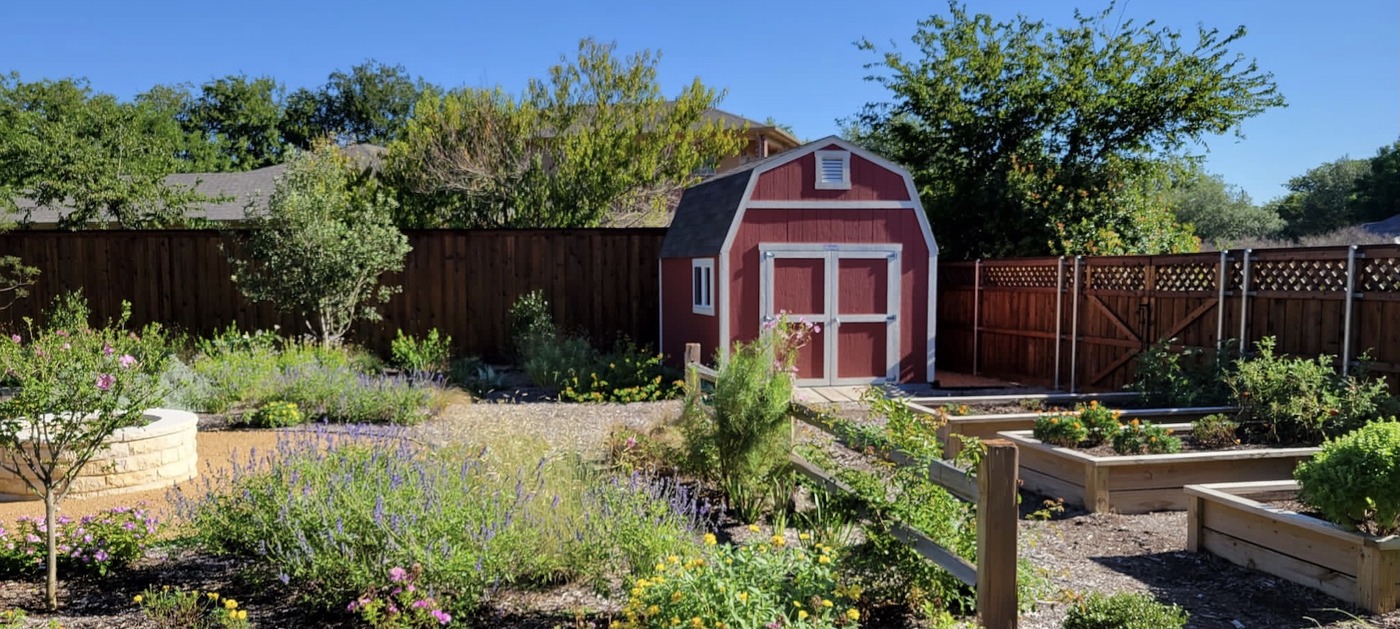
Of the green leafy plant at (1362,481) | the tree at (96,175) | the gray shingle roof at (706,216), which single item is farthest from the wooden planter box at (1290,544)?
the tree at (96,175)

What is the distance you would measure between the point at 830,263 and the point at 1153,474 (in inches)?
217

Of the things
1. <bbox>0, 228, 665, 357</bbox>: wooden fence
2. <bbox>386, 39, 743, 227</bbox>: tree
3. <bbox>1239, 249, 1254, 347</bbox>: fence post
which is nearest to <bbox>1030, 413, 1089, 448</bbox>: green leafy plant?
<bbox>1239, 249, 1254, 347</bbox>: fence post

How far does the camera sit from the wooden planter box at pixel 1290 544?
13.7 feet

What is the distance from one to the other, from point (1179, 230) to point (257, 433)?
14.0 m

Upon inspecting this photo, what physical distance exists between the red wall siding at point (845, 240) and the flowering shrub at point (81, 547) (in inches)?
283

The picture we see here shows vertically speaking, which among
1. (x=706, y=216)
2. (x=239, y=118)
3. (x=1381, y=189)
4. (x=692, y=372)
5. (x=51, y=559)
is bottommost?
(x=51, y=559)

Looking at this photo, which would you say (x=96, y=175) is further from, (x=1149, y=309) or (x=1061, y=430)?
(x=1149, y=309)

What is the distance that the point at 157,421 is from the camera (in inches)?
267

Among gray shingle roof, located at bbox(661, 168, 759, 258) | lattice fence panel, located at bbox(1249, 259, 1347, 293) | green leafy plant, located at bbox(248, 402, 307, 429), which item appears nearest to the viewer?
lattice fence panel, located at bbox(1249, 259, 1347, 293)

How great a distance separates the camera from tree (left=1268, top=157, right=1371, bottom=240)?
121ft

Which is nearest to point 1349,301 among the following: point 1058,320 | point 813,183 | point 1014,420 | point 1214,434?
point 1214,434

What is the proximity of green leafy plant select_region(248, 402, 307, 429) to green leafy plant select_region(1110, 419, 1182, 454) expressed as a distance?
6.81 meters

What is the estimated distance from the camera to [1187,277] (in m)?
9.65

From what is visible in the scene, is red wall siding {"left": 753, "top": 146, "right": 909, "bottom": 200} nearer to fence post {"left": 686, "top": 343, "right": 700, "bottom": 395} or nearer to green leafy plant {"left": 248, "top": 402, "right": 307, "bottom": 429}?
→ fence post {"left": 686, "top": 343, "right": 700, "bottom": 395}
